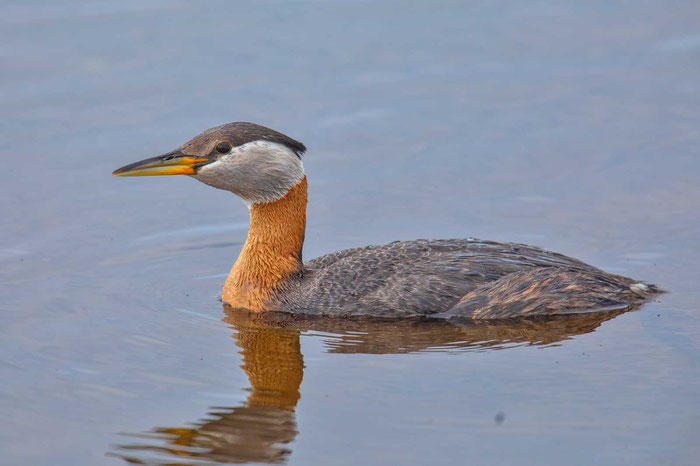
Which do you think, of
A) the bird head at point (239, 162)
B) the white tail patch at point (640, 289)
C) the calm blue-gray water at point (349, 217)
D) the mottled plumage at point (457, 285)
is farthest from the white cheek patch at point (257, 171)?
the white tail patch at point (640, 289)

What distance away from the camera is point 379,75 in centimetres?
1655

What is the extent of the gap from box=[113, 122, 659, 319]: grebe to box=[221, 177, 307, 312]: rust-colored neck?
1cm

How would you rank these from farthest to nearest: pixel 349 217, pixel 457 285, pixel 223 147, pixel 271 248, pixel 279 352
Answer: pixel 349 217, pixel 271 248, pixel 223 147, pixel 457 285, pixel 279 352

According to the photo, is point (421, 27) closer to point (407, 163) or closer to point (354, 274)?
point (407, 163)

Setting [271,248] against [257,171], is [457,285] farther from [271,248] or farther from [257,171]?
[257,171]

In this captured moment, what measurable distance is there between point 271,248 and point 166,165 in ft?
4.67

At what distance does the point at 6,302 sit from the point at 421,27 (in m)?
8.30

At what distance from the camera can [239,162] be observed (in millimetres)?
11781

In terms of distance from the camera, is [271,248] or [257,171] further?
[271,248]

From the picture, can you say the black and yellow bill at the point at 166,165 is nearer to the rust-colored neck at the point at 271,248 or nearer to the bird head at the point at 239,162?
the bird head at the point at 239,162

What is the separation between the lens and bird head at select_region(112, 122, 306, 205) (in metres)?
11.6

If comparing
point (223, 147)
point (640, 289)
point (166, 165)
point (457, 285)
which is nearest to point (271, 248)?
point (223, 147)

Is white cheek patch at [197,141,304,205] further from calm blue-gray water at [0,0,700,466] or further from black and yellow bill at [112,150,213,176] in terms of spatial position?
calm blue-gray water at [0,0,700,466]

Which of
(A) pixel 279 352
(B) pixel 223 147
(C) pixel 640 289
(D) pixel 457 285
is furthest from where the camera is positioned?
(C) pixel 640 289
